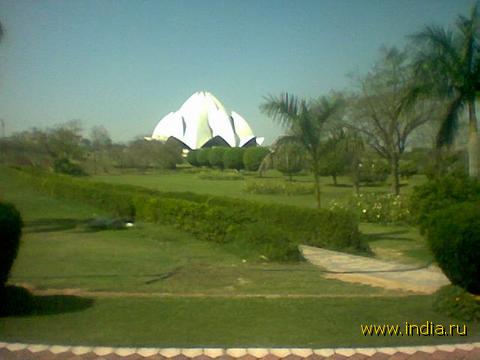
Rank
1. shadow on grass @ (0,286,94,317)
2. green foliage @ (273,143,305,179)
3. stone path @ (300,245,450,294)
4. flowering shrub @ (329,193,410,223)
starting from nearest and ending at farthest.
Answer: shadow on grass @ (0,286,94,317) → stone path @ (300,245,450,294) → green foliage @ (273,143,305,179) → flowering shrub @ (329,193,410,223)

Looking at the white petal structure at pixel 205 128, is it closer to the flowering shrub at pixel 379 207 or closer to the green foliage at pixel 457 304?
the flowering shrub at pixel 379 207

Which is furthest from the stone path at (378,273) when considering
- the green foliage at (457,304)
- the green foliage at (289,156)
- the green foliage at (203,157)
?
the green foliage at (203,157)

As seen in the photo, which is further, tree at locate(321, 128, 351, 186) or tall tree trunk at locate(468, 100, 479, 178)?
tree at locate(321, 128, 351, 186)

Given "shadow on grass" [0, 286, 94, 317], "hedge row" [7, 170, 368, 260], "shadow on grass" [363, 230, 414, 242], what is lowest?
"shadow on grass" [363, 230, 414, 242]

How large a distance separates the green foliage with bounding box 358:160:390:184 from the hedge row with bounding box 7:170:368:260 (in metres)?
7.41

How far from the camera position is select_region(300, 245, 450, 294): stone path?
6059mm

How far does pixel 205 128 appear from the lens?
21.5m

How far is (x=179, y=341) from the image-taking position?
3816 mm

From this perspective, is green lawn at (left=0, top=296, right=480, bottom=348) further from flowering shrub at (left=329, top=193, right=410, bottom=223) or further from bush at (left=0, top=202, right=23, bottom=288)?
flowering shrub at (left=329, top=193, right=410, bottom=223)

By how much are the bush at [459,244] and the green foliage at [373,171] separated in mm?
12703

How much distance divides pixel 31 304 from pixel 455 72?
816 centimetres

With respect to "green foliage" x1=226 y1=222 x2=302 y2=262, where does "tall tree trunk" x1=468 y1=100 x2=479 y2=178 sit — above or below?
above

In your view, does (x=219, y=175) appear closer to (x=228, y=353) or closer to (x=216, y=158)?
(x=216, y=158)

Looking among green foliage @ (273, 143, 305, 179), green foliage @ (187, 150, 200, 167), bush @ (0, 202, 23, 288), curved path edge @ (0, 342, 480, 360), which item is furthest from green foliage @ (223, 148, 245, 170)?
curved path edge @ (0, 342, 480, 360)
